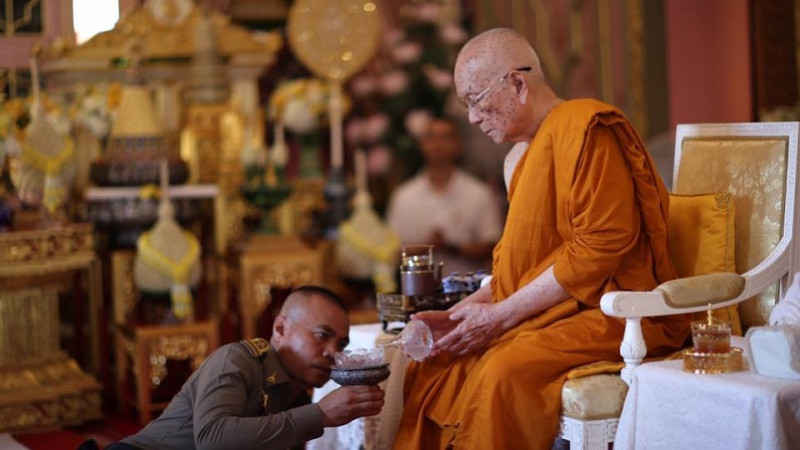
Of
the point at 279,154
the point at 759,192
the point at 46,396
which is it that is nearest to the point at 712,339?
the point at 759,192

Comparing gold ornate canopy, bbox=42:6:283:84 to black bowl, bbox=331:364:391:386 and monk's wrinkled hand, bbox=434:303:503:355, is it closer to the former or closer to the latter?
monk's wrinkled hand, bbox=434:303:503:355

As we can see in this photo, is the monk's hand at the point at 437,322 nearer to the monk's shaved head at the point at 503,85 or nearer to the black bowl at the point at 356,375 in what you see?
A: the black bowl at the point at 356,375

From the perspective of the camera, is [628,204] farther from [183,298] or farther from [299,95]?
[299,95]

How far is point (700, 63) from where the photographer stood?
8555 millimetres

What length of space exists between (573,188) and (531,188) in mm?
148

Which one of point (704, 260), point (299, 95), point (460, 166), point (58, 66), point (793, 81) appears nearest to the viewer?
point (704, 260)

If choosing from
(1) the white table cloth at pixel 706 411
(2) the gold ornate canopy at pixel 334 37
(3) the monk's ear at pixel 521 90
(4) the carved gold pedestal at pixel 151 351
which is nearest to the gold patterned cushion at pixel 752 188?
(1) the white table cloth at pixel 706 411

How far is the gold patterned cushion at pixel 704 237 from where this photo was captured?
350 cm

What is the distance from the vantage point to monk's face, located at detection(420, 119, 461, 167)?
696 cm

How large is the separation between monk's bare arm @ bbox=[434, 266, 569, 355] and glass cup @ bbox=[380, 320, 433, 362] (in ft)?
0.12

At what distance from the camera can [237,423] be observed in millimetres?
2865

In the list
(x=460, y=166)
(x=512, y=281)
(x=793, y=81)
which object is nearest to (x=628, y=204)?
(x=512, y=281)

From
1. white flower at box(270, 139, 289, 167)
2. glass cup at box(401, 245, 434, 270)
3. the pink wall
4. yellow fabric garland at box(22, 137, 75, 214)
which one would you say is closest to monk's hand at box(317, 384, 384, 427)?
glass cup at box(401, 245, 434, 270)

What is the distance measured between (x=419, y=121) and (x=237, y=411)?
417cm
